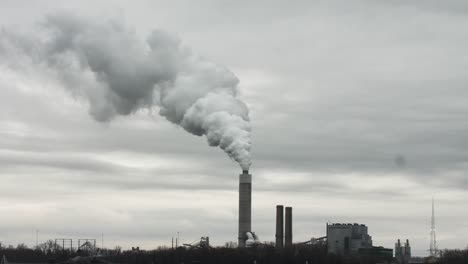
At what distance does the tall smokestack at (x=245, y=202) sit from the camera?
138500 mm

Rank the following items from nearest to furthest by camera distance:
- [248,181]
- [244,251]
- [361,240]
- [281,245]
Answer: [248,181] → [244,251] → [281,245] → [361,240]

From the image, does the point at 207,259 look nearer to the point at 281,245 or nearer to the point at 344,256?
the point at 281,245

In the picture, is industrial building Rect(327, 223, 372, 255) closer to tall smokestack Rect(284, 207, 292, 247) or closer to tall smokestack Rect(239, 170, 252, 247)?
tall smokestack Rect(284, 207, 292, 247)

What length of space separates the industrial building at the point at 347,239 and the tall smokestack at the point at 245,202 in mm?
49178

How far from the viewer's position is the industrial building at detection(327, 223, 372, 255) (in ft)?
630

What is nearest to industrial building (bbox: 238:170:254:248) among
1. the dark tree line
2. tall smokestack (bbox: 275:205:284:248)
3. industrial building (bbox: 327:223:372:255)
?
the dark tree line

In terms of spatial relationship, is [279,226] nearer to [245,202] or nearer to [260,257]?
[260,257]

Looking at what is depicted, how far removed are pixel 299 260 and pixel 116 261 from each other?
177 ft

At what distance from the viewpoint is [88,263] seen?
528ft

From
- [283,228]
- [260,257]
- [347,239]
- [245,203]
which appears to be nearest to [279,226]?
[283,228]

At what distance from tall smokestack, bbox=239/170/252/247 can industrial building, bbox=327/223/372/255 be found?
49178 mm

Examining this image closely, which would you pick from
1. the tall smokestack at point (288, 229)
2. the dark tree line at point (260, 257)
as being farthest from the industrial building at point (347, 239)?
the tall smokestack at point (288, 229)

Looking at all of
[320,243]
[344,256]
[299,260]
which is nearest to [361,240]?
[320,243]

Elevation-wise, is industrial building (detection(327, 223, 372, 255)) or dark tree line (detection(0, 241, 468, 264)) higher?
industrial building (detection(327, 223, 372, 255))
